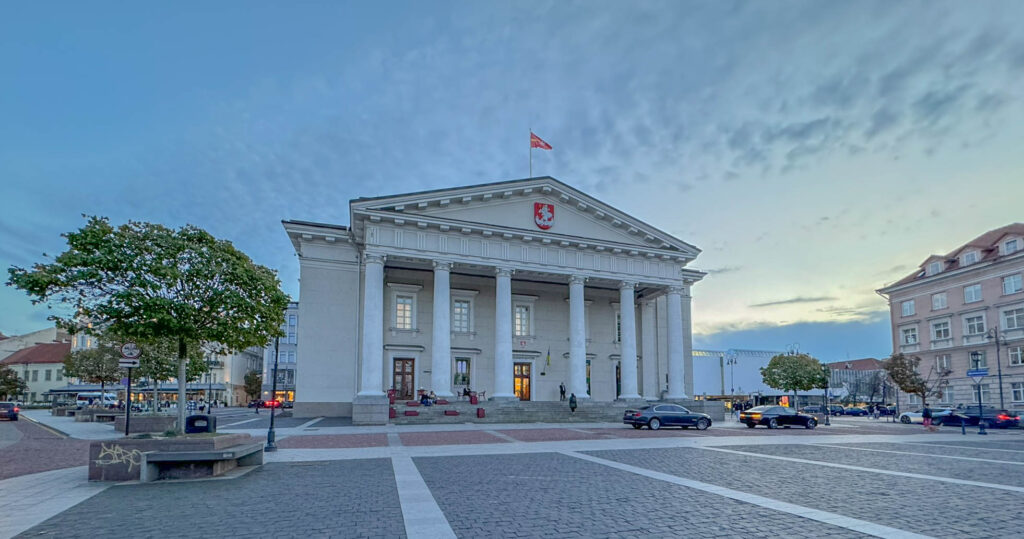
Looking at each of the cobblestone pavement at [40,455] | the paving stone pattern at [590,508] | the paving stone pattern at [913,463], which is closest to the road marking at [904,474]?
the paving stone pattern at [913,463]

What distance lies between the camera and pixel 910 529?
281 inches

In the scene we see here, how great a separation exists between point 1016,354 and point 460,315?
41.9m

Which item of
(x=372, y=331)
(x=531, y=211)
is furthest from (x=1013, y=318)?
(x=372, y=331)

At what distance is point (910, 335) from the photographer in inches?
2206

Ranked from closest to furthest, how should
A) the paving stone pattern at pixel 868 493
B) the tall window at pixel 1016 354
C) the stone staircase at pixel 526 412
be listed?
the paving stone pattern at pixel 868 493 < the stone staircase at pixel 526 412 < the tall window at pixel 1016 354

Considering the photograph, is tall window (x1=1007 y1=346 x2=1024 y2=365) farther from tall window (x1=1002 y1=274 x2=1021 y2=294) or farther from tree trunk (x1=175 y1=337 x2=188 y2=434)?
tree trunk (x1=175 y1=337 x2=188 y2=434)

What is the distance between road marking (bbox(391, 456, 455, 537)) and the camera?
7.12 meters

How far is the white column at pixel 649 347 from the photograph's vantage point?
136ft

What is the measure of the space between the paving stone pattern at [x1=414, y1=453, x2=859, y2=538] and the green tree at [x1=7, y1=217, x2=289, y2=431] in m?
5.55

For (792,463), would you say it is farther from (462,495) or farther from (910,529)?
(462,495)

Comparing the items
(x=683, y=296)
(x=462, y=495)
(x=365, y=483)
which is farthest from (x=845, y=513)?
(x=683, y=296)

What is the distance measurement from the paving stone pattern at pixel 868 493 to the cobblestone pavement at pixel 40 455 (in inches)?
519

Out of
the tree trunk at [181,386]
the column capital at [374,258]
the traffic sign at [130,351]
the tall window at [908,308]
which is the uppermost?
the column capital at [374,258]

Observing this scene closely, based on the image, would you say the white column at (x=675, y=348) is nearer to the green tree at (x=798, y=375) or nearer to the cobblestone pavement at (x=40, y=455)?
the green tree at (x=798, y=375)
